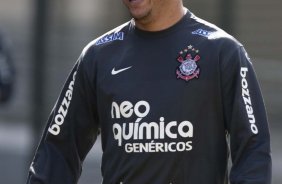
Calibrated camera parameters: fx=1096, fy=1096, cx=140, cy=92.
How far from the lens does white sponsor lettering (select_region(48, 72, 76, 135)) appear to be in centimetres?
434

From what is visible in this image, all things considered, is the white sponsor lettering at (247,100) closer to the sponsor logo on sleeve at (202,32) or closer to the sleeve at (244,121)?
the sleeve at (244,121)

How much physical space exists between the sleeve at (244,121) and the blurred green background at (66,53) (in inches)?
141

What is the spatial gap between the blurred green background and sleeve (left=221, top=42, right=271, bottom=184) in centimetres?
358

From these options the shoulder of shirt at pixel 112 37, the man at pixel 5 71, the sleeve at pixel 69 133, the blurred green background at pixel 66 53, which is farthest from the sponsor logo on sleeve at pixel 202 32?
the man at pixel 5 71

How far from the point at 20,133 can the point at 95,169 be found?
129cm

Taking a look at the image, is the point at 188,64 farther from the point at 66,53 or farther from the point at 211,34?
the point at 66,53

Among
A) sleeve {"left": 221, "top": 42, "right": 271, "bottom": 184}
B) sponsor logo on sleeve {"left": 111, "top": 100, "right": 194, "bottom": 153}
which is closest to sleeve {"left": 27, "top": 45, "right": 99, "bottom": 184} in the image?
sponsor logo on sleeve {"left": 111, "top": 100, "right": 194, "bottom": 153}

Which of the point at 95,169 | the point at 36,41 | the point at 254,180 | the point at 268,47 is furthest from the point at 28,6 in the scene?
the point at 254,180

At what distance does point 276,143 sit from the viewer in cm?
813

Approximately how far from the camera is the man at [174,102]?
13.2ft

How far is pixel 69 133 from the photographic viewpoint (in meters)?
4.35

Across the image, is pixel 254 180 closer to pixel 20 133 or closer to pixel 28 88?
pixel 28 88

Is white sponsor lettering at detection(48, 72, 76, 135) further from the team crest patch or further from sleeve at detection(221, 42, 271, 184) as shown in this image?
sleeve at detection(221, 42, 271, 184)

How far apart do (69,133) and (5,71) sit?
408cm
